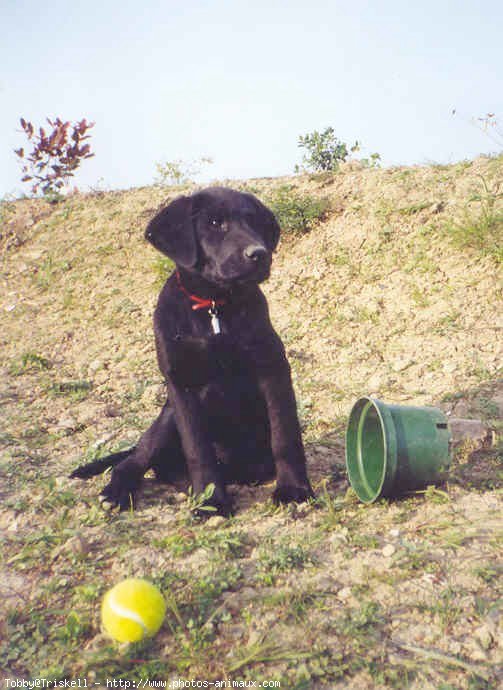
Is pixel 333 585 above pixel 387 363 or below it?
below

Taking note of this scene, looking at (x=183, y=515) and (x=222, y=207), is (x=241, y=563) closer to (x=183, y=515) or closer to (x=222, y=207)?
(x=183, y=515)

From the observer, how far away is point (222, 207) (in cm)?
286

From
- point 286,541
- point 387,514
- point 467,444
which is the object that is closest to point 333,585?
point 286,541

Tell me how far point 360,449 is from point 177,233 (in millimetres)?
1368

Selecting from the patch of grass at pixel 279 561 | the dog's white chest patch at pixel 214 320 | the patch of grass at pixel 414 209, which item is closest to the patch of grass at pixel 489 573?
the patch of grass at pixel 279 561

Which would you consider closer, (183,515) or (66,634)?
(66,634)

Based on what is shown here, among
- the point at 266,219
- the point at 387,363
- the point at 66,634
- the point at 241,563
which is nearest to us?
the point at 66,634

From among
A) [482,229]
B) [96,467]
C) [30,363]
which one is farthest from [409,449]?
[30,363]

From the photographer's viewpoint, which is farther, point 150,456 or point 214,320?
point 150,456

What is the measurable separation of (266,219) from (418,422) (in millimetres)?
1204

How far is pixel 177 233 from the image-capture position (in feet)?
9.17

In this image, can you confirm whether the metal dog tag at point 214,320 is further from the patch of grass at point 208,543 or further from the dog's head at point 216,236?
the patch of grass at point 208,543

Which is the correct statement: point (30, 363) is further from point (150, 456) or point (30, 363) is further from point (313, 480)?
point (313, 480)

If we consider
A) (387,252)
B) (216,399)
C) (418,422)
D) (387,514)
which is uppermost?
(387,252)
